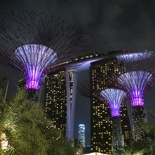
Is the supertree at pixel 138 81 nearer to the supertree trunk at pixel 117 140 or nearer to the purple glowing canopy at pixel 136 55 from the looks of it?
the purple glowing canopy at pixel 136 55

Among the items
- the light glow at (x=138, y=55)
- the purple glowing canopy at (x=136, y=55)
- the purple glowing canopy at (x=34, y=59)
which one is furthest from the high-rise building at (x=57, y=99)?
the purple glowing canopy at (x=34, y=59)

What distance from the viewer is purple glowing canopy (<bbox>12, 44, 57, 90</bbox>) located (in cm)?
1977

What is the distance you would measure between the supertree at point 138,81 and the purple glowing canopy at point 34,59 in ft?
25.8

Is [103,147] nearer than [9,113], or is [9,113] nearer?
[9,113]

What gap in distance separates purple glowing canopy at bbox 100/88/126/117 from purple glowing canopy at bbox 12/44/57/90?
8236mm

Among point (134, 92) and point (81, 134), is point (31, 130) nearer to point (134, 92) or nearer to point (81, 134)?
A: point (134, 92)

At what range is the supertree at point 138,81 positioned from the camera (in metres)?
24.9

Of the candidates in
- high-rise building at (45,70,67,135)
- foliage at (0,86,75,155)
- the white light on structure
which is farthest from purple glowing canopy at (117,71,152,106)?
high-rise building at (45,70,67,135)

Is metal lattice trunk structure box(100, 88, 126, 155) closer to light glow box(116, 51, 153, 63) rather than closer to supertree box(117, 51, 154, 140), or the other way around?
supertree box(117, 51, 154, 140)

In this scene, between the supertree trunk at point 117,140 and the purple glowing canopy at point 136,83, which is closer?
the purple glowing canopy at point 136,83

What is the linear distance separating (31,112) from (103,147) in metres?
75.4

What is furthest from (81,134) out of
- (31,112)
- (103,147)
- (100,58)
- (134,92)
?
(31,112)

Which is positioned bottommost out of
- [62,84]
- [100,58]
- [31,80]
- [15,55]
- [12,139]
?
[12,139]

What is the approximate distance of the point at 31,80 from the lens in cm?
2030
